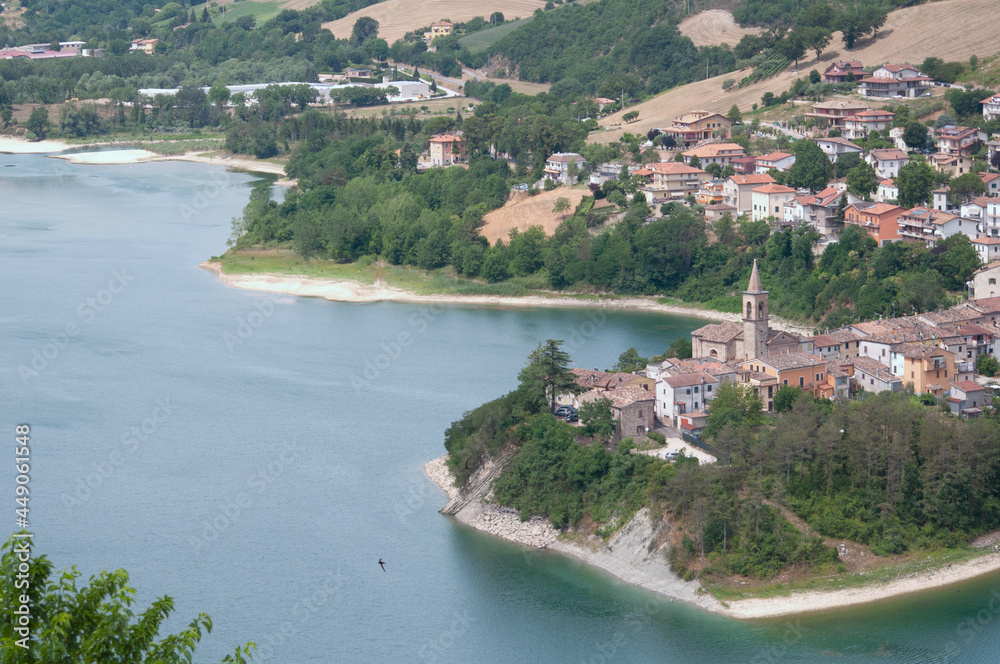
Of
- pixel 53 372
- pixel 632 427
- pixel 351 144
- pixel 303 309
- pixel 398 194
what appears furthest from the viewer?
pixel 351 144

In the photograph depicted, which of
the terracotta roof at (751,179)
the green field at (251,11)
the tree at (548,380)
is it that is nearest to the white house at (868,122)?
the terracotta roof at (751,179)

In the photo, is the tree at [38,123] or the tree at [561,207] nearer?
the tree at [561,207]

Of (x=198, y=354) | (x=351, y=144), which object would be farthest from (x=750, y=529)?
(x=351, y=144)

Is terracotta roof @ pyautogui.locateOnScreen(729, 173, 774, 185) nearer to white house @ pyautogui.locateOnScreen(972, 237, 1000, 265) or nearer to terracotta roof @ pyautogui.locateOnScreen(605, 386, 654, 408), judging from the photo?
white house @ pyautogui.locateOnScreen(972, 237, 1000, 265)

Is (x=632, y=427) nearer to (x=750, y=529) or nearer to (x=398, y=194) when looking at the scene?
(x=750, y=529)

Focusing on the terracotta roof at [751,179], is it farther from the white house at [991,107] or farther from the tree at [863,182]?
the white house at [991,107]
